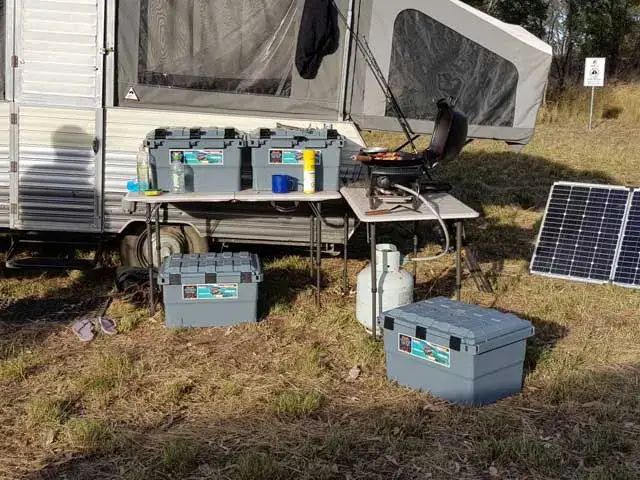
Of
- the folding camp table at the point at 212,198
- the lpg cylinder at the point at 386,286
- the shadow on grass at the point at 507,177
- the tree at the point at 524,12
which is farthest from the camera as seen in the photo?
the tree at the point at 524,12

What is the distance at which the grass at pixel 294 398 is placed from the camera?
3.58 metres

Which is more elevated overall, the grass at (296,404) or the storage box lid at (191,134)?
the storage box lid at (191,134)

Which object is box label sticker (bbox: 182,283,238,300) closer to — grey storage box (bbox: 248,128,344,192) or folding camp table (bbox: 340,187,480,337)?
grey storage box (bbox: 248,128,344,192)

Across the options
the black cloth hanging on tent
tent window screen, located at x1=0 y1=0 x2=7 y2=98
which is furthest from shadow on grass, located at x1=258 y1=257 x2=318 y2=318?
tent window screen, located at x1=0 y1=0 x2=7 y2=98

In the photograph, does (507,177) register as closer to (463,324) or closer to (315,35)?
(315,35)

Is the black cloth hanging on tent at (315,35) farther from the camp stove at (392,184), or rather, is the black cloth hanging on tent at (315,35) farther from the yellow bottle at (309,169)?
the camp stove at (392,184)

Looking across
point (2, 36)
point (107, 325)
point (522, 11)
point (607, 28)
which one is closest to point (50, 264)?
point (107, 325)

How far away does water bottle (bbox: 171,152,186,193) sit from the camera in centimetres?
548

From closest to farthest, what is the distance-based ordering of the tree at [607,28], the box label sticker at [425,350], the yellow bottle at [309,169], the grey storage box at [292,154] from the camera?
the box label sticker at [425,350], the yellow bottle at [309,169], the grey storage box at [292,154], the tree at [607,28]

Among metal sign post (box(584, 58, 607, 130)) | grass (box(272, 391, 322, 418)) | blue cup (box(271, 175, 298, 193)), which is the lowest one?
grass (box(272, 391, 322, 418))

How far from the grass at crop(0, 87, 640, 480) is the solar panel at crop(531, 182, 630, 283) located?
0.69 ft

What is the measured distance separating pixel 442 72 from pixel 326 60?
89 centimetres

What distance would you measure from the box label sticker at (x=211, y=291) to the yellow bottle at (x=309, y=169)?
0.85m

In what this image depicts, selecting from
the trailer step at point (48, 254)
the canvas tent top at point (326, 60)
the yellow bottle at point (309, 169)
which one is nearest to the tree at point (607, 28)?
the canvas tent top at point (326, 60)
